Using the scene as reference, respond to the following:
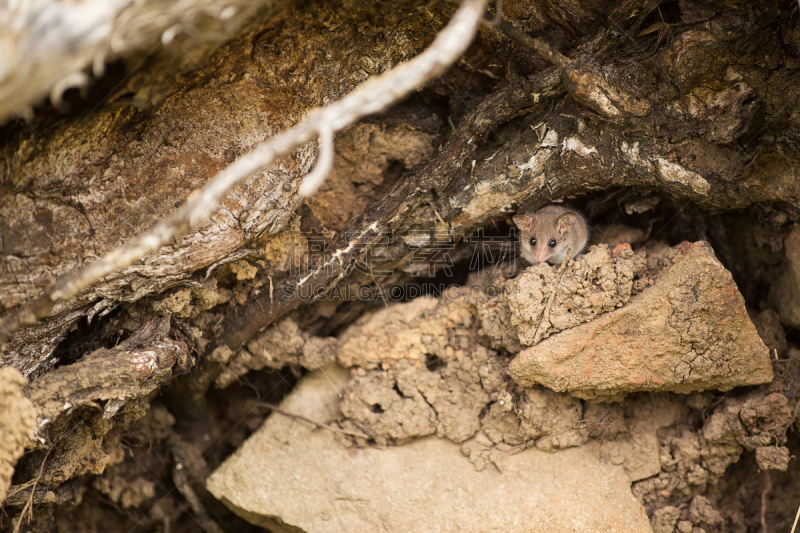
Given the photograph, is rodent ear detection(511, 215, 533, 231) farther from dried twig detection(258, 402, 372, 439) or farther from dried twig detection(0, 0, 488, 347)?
dried twig detection(0, 0, 488, 347)

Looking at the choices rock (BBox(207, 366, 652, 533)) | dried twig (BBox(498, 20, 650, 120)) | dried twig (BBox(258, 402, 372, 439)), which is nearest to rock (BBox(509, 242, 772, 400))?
rock (BBox(207, 366, 652, 533))

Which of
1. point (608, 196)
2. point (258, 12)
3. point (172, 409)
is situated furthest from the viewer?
point (172, 409)

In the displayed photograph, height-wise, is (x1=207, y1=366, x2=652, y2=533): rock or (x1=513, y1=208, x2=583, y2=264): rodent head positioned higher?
(x1=513, y1=208, x2=583, y2=264): rodent head

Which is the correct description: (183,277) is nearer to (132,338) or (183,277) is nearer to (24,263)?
(132,338)

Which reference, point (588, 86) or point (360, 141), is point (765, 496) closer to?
point (588, 86)

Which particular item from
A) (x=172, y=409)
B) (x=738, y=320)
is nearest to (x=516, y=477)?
(x=738, y=320)

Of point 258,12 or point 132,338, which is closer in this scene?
point 258,12

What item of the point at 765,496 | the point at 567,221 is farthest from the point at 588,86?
the point at 765,496
